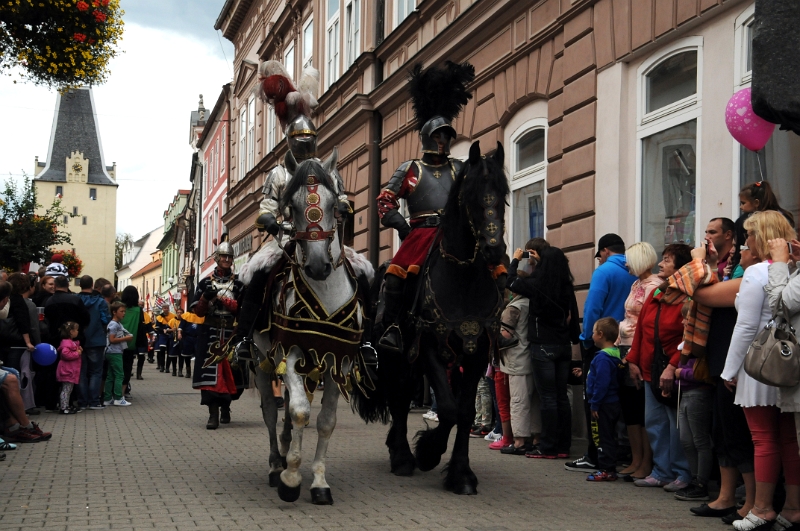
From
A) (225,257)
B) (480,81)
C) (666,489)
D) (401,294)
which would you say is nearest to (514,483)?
(666,489)

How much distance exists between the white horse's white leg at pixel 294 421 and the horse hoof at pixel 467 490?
47.3 inches

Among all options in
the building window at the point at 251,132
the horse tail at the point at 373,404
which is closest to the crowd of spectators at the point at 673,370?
the horse tail at the point at 373,404

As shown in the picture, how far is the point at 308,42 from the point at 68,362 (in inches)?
586

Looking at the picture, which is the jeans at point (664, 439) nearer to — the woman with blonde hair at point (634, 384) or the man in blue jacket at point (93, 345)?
the woman with blonde hair at point (634, 384)

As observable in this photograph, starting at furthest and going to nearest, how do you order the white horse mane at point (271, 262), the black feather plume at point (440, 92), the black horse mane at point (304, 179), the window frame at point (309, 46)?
the window frame at point (309, 46), the black feather plume at point (440, 92), the white horse mane at point (271, 262), the black horse mane at point (304, 179)

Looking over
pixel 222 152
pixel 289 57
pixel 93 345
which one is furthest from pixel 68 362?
pixel 222 152

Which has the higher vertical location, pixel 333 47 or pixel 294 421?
pixel 333 47

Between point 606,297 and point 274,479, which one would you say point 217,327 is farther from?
point 606,297

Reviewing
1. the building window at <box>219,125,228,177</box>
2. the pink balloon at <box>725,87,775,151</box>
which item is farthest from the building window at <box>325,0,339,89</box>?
the building window at <box>219,125,228,177</box>

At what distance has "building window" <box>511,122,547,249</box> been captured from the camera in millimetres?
13344

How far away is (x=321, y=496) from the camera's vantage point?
21.7 ft

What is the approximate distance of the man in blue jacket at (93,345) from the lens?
14.9 m

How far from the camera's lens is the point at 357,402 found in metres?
8.84

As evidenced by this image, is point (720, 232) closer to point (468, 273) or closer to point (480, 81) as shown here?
point (468, 273)
